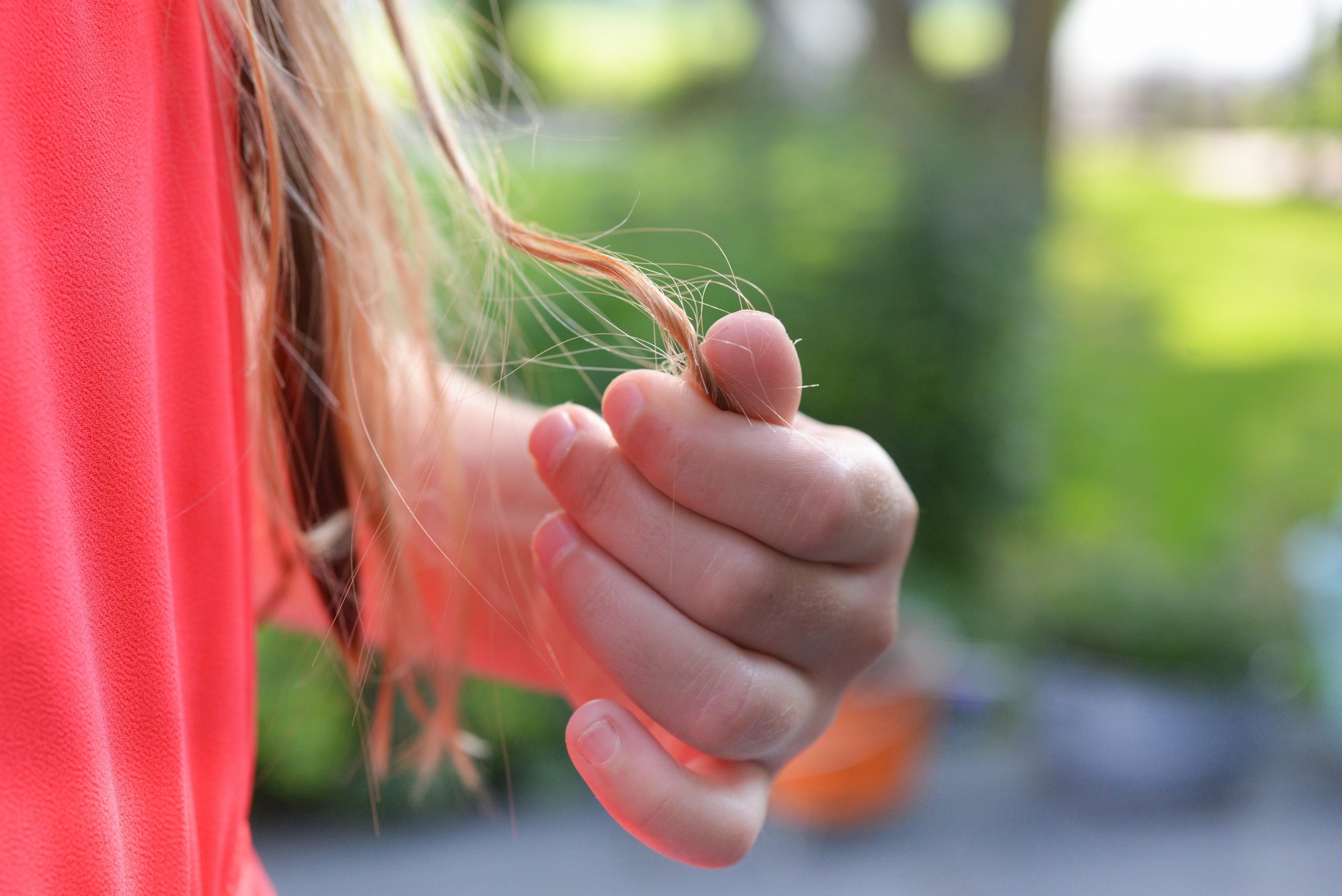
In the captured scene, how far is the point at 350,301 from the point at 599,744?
Result: 0.43 m

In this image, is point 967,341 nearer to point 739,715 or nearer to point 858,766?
point 858,766

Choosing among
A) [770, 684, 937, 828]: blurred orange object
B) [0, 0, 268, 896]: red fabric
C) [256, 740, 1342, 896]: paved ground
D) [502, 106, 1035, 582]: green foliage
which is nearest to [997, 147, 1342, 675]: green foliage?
[502, 106, 1035, 582]: green foliage

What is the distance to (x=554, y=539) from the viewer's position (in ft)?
2.32

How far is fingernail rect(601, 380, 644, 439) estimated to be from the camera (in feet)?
2.11

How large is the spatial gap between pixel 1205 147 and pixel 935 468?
459cm

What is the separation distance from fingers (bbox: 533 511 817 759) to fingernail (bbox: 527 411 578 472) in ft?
0.17

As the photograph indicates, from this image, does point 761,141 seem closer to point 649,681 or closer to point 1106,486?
point 1106,486

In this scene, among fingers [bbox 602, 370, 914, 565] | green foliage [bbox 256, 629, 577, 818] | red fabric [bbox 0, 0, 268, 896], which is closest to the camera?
red fabric [bbox 0, 0, 268, 896]

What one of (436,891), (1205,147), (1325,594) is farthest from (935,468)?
(1205,147)

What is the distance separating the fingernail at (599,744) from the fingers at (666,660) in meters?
0.03

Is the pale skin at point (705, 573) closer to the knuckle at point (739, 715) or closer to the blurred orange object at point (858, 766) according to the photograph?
the knuckle at point (739, 715)

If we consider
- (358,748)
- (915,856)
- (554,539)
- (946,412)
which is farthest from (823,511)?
(946,412)

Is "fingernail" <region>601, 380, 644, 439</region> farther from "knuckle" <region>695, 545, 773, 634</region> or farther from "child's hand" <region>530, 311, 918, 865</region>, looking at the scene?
"knuckle" <region>695, 545, 773, 634</region>

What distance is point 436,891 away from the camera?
3094mm
